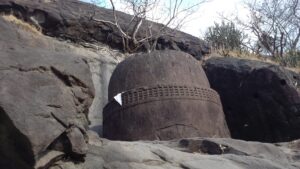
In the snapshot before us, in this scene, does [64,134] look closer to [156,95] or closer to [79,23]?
[156,95]

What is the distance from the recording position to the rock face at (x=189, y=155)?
366 cm

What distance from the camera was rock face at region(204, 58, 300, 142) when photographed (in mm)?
7441

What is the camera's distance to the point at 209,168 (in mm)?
4016

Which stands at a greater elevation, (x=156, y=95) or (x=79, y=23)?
(x=79, y=23)

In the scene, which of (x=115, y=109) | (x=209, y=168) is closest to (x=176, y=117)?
(x=115, y=109)

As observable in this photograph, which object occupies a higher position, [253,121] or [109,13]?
[109,13]

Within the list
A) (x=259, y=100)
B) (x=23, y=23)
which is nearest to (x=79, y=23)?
(x=23, y=23)

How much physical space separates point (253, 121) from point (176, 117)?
2141mm

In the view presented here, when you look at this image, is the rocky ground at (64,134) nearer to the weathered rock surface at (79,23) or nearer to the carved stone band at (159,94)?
the carved stone band at (159,94)

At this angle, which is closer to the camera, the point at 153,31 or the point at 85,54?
the point at 85,54

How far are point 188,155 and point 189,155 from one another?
0.06 ft

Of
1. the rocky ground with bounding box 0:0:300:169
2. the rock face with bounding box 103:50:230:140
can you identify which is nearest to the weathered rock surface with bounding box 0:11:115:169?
the rocky ground with bounding box 0:0:300:169

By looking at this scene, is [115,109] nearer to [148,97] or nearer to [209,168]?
[148,97]

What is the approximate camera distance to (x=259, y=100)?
7.75 metres
